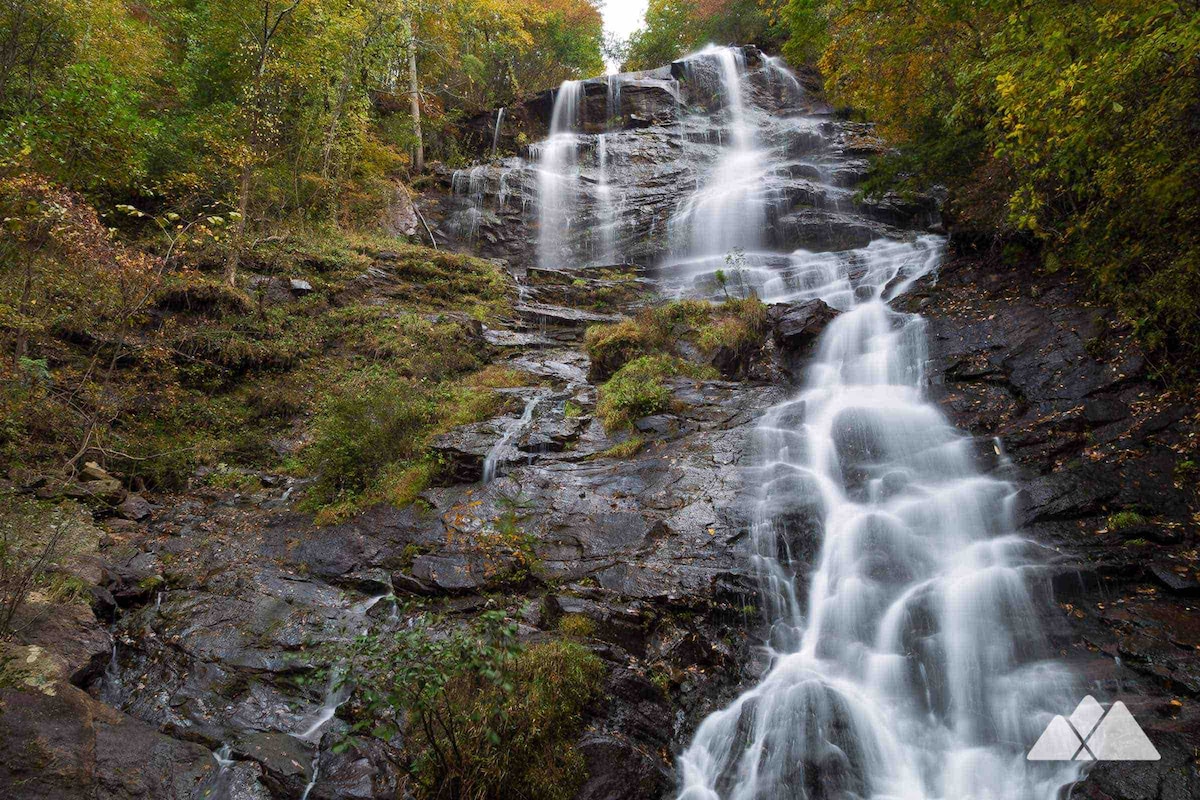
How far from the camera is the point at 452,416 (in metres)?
9.73

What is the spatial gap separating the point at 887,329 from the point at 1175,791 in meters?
8.07

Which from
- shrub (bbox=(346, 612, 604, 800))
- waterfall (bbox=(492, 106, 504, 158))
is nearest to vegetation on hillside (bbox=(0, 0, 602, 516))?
waterfall (bbox=(492, 106, 504, 158))

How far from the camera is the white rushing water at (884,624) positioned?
4.71 m

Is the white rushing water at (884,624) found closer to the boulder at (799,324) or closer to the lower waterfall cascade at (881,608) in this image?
the lower waterfall cascade at (881,608)

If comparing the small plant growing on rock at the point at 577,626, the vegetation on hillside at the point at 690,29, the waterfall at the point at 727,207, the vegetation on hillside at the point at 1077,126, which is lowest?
the small plant growing on rock at the point at 577,626

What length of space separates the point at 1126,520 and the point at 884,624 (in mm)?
2631

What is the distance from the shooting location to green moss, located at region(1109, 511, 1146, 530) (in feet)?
18.6

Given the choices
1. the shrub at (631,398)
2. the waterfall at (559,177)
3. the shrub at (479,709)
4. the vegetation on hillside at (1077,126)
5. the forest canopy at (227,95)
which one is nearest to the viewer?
the shrub at (479,709)

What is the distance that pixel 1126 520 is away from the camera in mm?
5699

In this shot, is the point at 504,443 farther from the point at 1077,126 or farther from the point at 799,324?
the point at 1077,126

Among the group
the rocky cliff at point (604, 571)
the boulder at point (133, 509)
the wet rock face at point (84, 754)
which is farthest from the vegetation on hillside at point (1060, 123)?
the boulder at point (133, 509)
